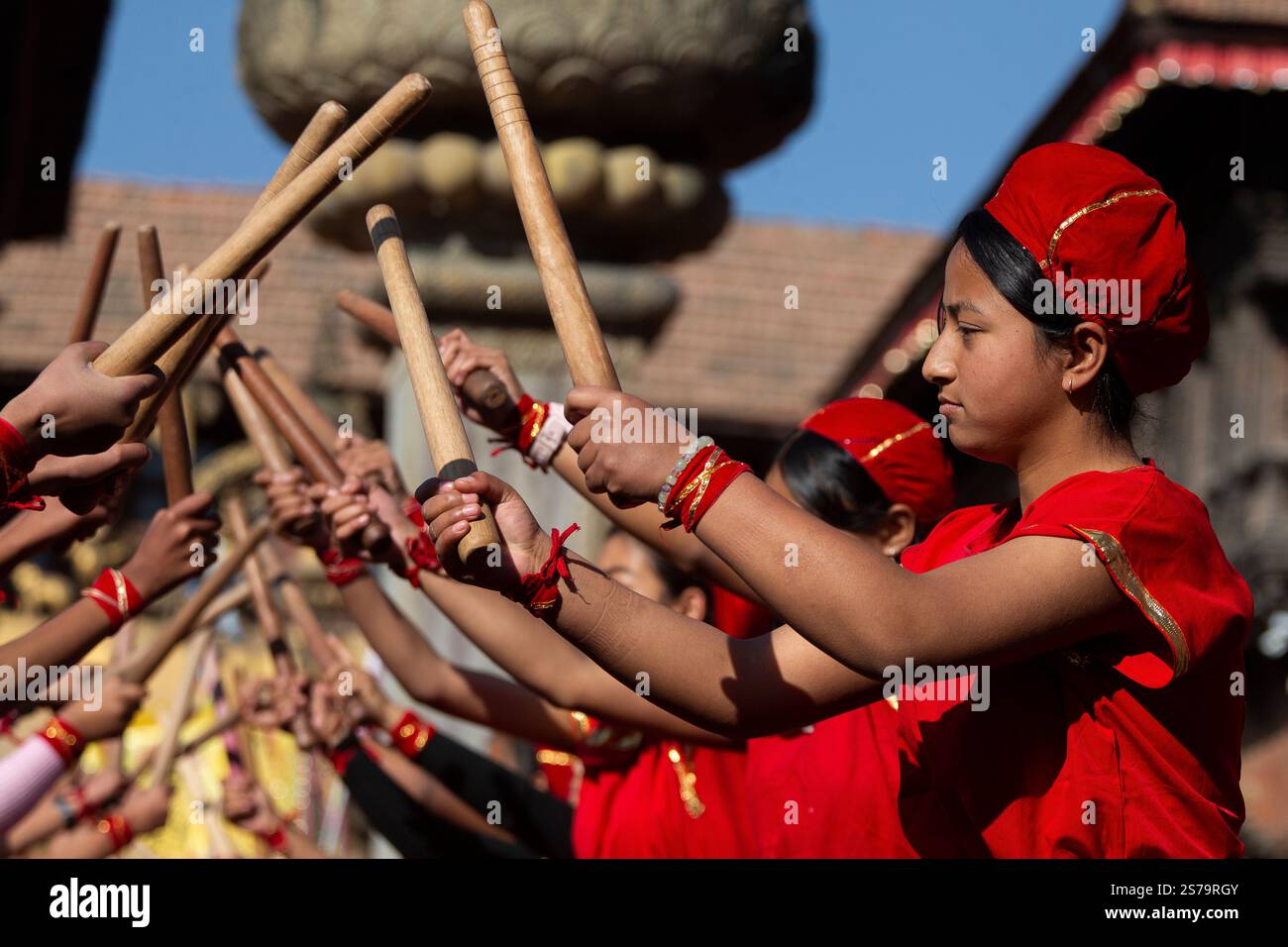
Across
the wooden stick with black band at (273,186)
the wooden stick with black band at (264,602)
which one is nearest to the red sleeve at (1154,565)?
the wooden stick with black band at (273,186)

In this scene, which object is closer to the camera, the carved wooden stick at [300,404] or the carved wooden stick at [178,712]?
the carved wooden stick at [300,404]

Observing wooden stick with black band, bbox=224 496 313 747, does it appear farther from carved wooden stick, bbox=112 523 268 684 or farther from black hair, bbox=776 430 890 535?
black hair, bbox=776 430 890 535

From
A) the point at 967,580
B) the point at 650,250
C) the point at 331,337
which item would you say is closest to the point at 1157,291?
the point at 967,580

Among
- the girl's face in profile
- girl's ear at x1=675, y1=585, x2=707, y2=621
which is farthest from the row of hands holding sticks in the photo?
girl's ear at x1=675, y1=585, x2=707, y2=621

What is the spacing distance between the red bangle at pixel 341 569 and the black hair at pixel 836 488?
767 mm

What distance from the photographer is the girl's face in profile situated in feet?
7.48

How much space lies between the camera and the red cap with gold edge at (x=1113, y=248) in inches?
88.5

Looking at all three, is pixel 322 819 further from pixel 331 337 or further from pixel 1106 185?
pixel 331 337

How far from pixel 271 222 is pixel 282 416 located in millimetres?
981

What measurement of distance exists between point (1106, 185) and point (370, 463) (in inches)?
60.9

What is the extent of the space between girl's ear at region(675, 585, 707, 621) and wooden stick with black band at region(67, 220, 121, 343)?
3.70 feet

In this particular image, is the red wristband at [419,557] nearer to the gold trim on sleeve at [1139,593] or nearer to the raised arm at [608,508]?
the raised arm at [608,508]

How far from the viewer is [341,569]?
3.64 m

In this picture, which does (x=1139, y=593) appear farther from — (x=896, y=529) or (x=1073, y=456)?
(x=896, y=529)
